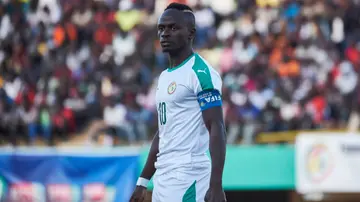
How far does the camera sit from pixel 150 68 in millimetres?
17344

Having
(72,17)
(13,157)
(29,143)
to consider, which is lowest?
(29,143)

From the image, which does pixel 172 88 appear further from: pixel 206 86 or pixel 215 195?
pixel 215 195

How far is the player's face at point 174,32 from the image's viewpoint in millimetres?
4723

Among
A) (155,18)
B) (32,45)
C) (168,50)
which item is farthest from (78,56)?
(168,50)

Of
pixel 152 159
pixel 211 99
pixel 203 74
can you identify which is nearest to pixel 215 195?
pixel 211 99

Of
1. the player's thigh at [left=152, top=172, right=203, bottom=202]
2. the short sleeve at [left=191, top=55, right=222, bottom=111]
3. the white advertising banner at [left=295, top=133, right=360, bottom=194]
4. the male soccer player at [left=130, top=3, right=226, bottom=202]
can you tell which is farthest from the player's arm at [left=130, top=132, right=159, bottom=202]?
the white advertising banner at [left=295, top=133, right=360, bottom=194]

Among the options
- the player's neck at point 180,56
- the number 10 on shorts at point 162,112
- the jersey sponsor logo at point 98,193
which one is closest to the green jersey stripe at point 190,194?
the number 10 on shorts at point 162,112

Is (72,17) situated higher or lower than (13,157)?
higher

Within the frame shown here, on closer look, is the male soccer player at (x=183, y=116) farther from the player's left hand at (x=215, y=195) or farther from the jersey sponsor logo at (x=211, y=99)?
the player's left hand at (x=215, y=195)

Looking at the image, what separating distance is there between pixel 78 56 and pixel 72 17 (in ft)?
5.68

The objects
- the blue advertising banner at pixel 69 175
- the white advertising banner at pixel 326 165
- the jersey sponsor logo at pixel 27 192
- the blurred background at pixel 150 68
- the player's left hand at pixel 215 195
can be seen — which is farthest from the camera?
the blurred background at pixel 150 68

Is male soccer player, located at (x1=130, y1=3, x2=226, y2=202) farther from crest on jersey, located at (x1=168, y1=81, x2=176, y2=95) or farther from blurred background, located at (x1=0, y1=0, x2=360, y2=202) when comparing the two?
blurred background, located at (x1=0, y1=0, x2=360, y2=202)

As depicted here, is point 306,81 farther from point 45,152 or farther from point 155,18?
point 45,152

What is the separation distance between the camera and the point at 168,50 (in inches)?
188
